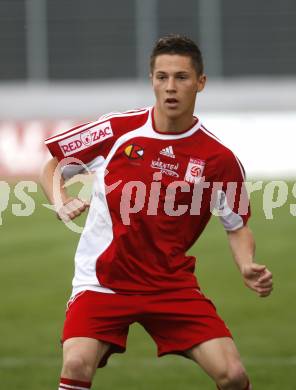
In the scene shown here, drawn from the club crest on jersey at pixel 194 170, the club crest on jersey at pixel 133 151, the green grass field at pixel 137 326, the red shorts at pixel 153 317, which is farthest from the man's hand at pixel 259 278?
the green grass field at pixel 137 326

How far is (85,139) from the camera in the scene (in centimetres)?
600

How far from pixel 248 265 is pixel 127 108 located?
18418mm

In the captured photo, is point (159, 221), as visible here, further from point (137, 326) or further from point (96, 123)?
point (137, 326)

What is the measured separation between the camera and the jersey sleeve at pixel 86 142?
596cm

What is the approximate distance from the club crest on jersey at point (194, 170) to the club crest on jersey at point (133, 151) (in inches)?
→ 10.0

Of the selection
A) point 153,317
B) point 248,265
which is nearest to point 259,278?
point 248,265

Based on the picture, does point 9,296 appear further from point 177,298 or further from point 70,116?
point 70,116

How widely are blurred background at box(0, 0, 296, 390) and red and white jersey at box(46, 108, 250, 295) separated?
237cm

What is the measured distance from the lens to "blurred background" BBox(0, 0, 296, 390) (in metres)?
9.71

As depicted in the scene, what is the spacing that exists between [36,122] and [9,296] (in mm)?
11014

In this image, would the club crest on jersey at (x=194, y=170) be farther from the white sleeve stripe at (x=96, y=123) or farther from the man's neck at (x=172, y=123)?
the white sleeve stripe at (x=96, y=123)

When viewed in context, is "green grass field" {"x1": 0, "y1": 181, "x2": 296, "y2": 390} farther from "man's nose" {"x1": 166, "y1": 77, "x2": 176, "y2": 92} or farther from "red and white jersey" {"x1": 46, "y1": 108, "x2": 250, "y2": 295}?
"man's nose" {"x1": 166, "y1": 77, "x2": 176, "y2": 92}

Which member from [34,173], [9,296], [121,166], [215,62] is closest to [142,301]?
[121,166]

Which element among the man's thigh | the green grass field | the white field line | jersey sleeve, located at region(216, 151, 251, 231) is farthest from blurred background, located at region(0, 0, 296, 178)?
the man's thigh
